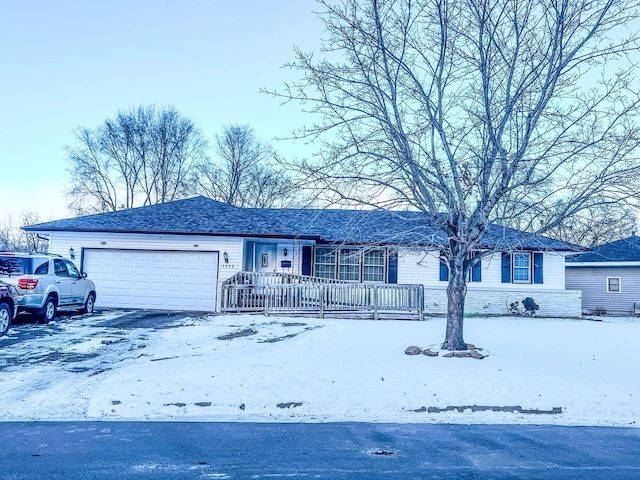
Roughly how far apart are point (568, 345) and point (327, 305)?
272 inches

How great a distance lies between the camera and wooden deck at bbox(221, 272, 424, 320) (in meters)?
14.9

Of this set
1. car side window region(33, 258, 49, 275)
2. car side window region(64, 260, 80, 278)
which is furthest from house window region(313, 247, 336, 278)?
car side window region(33, 258, 49, 275)

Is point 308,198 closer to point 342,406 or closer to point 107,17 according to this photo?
point 342,406

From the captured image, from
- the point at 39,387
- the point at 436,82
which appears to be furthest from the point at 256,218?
the point at 39,387

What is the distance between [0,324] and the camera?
1000 centimetres

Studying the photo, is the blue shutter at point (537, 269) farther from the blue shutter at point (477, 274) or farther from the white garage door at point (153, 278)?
the white garage door at point (153, 278)

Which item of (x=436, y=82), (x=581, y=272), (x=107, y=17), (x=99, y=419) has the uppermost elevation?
(x=107, y=17)

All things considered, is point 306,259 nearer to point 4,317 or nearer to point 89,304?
point 89,304

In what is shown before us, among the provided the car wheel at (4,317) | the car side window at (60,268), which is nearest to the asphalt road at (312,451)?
the car wheel at (4,317)

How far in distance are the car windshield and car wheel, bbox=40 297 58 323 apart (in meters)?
0.93

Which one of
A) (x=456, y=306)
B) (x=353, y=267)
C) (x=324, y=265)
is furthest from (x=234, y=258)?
(x=456, y=306)

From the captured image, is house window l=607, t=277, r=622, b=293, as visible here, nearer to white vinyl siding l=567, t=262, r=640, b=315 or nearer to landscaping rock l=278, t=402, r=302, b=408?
white vinyl siding l=567, t=262, r=640, b=315

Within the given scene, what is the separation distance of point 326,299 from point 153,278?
628 cm

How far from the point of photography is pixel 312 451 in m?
4.55
